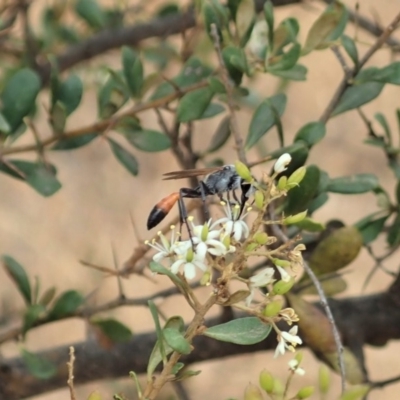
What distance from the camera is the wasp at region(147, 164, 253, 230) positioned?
53cm

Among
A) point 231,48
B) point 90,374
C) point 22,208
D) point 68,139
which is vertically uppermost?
point 231,48

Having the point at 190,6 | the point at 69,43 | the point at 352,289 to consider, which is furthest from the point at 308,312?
the point at 352,289

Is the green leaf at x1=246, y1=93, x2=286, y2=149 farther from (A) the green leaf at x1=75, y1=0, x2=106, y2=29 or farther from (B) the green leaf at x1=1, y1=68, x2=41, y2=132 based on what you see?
(A) the green leaf at x1=75, y1=0, x2=106, y2=29

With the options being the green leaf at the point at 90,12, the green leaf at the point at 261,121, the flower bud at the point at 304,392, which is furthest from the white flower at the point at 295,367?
the green leaf at the point at 90,12

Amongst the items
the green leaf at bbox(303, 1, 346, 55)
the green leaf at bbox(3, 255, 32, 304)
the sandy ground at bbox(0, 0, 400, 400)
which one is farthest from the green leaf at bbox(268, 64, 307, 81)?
the sandy ground at bbox(0, 0, 400, 400)

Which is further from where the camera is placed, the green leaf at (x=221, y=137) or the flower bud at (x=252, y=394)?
the green leaf at (x=221, y=137)

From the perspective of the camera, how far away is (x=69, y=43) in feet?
4.05

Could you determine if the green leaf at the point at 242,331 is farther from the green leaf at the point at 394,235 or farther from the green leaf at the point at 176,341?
the green leaf at the point at 394,235

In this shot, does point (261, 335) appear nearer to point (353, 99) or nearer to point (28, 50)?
point (353, 99)

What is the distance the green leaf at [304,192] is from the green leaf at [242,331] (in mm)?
193

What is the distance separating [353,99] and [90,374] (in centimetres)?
43

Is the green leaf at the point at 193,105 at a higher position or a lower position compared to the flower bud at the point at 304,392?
higher

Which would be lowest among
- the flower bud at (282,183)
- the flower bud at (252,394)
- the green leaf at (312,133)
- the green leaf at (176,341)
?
the flower bud at (252,394)

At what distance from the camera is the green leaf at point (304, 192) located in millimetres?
608
